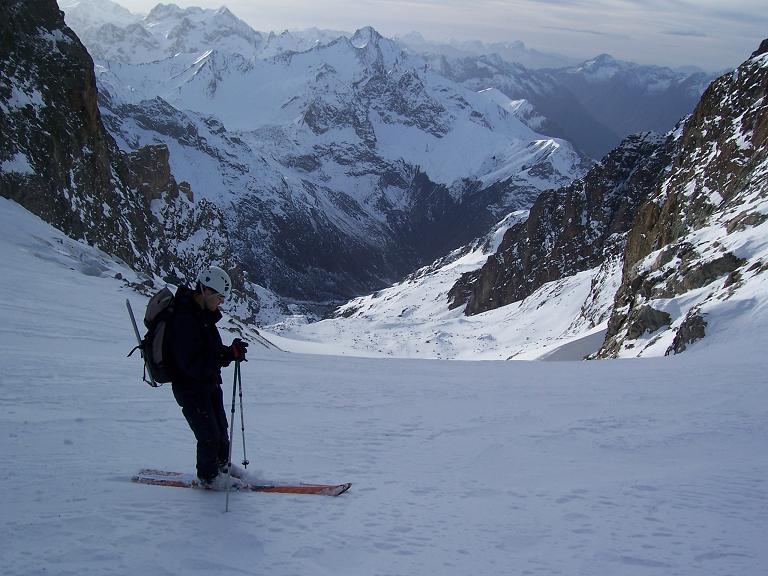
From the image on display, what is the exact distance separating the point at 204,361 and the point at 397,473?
2604 millimetres

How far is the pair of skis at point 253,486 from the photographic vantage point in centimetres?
632

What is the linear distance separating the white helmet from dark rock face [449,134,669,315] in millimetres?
63529

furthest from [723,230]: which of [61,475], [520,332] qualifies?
[520,332]

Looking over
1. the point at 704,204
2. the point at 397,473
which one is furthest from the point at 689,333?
the point at 704,204

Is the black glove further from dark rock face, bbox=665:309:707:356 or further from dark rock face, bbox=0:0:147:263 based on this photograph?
dark rock face, bbox=0:0:147:263

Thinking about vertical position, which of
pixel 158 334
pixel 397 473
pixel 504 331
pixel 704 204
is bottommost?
pixel 504 331

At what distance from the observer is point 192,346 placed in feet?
19.5

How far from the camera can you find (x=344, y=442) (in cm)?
866

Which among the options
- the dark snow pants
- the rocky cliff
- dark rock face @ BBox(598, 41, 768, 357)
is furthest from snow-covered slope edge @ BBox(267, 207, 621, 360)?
the dark snow pants

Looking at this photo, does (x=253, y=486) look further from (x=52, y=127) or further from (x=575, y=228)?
(x=575, y=228)

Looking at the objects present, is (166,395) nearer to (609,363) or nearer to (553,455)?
(553,455)

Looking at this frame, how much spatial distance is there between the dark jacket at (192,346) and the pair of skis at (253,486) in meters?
0.96

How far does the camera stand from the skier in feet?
19.4

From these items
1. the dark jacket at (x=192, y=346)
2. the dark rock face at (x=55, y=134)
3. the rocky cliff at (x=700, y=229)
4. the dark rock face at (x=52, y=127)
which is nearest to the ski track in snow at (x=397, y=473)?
the dark jacket at (x=192, y=346)
